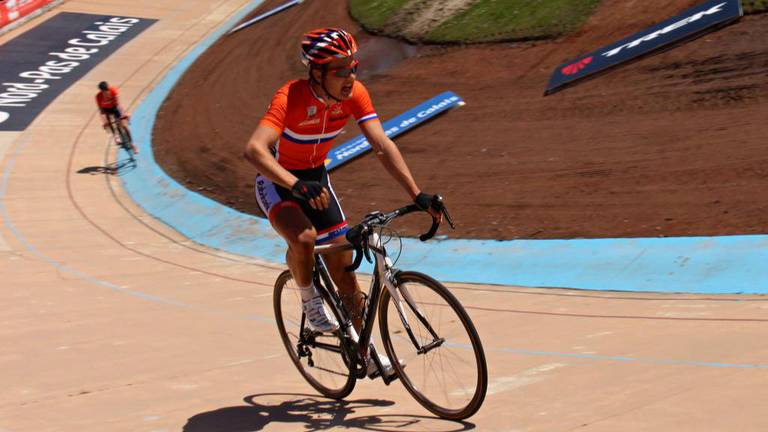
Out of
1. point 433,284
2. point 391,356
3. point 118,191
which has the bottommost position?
point 118,191

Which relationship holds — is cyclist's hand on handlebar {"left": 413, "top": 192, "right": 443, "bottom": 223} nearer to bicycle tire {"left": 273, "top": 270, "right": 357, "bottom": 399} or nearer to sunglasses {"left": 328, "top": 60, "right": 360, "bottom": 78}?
sunglasses {"left": 328, "top": 60, "right": 360, "bottom": 78}

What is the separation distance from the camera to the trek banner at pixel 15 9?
1065 inches

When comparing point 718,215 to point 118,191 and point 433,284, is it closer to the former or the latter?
point 433,284

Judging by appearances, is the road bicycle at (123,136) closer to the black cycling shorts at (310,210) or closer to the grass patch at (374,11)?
the grass patch at (374,11)

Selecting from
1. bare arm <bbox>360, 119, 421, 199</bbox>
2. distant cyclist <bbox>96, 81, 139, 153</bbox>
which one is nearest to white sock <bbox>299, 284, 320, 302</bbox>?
bare arm <bbox>360, 119, 421, 199</bbox>

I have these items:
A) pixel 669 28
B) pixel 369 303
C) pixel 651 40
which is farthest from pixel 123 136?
pixel 369 303

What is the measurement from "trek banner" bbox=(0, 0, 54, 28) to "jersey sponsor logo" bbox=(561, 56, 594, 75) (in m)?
19.2

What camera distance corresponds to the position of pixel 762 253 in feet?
24.1

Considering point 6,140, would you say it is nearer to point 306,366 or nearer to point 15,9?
point 15,9

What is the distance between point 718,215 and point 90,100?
16.3 m

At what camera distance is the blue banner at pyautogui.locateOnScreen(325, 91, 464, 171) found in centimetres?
1354

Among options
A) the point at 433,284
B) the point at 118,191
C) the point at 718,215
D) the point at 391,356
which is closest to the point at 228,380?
the point at 391,356

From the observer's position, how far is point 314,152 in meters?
4.91

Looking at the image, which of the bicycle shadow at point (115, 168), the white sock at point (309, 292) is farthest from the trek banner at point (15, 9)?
the white sock at point (309, 292)
